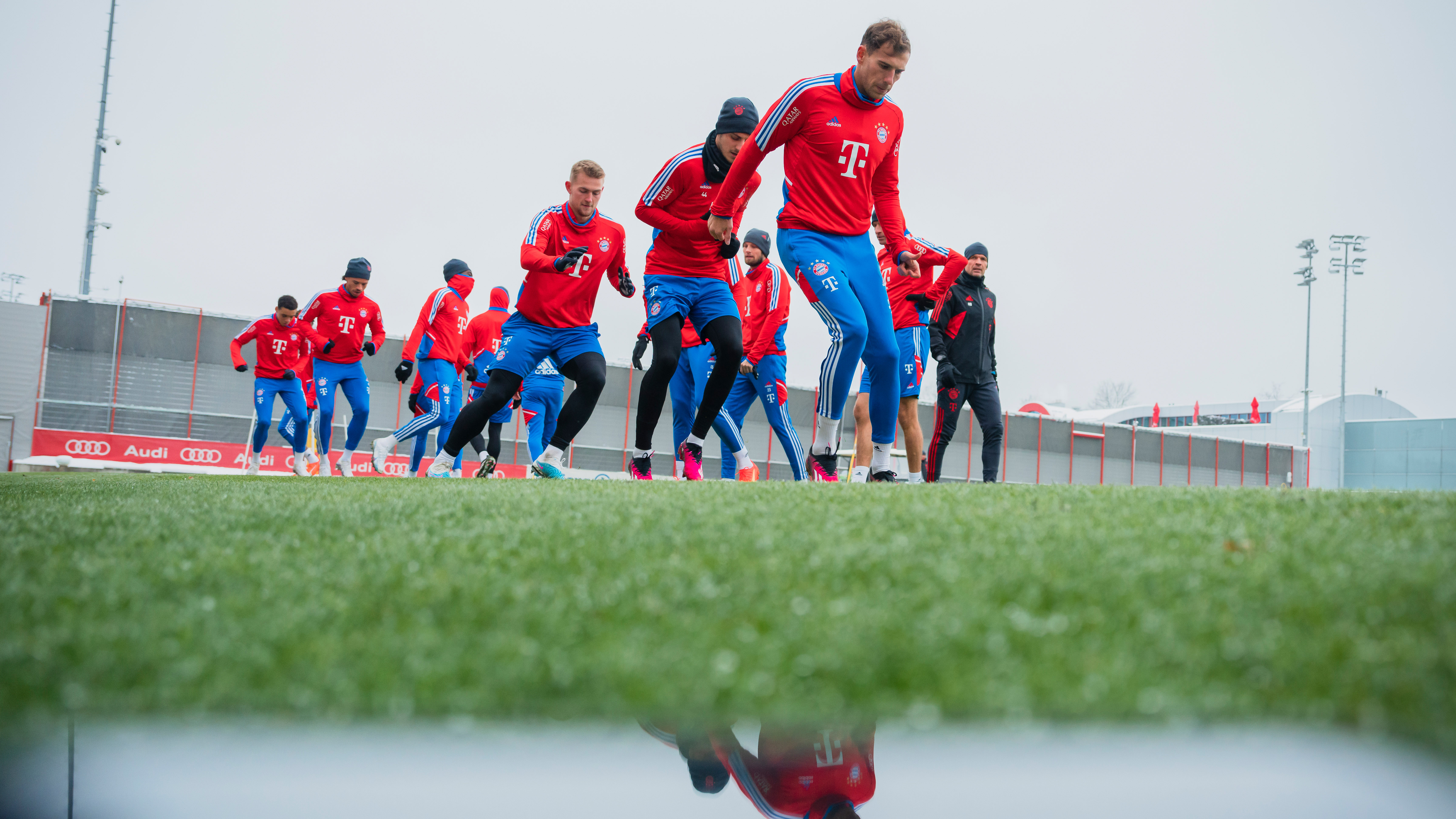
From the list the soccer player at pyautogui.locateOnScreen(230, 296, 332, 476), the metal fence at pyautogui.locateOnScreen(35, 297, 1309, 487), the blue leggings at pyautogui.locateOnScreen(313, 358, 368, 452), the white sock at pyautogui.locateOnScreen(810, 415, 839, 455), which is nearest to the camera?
the white sock at pyautogui.locateOnScreen(810, 415, 839, 455)

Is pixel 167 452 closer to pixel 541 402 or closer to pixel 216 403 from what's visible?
pixel 216 403

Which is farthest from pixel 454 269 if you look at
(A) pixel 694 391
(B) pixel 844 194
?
(B) pixel 844 194

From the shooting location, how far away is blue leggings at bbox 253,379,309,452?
10.5 m

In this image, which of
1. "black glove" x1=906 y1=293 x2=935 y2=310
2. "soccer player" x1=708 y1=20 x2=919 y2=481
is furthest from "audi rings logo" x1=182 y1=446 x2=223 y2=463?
"soccer player" x1=708 y1=20 x2=919 y2=481

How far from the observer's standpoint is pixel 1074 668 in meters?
0.93

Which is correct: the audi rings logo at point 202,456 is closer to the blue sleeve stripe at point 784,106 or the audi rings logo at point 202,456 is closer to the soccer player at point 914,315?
the soccer player at point 914,315

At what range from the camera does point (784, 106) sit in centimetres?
473

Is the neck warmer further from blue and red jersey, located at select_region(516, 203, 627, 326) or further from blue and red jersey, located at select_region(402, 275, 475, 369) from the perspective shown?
blue and red jersey, located at select_region(402, 275, 475, 369)

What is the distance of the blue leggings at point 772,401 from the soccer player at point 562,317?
192cm

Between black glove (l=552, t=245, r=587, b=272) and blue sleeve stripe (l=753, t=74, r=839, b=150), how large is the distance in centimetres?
154

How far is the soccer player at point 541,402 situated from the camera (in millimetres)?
9242

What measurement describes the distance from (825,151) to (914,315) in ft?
10.1

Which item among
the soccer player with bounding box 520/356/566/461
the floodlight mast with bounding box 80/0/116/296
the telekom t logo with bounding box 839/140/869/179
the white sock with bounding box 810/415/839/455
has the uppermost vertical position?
the floodlight mast with bounding box 80/0/116/296

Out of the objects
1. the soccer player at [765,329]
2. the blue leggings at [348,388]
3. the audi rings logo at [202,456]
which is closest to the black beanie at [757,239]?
the soccer player at [765,329]
